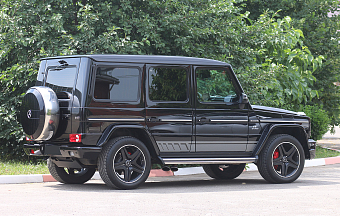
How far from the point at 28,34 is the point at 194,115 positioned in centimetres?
527

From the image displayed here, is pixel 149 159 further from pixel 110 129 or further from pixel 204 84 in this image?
pixel 204 84

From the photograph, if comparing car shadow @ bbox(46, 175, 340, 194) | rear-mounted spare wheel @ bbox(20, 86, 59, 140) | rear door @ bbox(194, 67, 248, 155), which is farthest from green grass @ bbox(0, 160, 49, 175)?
rear door @ bbox(194, 67, 248, 155)

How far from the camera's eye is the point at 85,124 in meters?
7.57

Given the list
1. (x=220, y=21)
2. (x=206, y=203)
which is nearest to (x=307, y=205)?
(x=206, y=203)

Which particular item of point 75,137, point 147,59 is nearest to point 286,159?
point 147,59

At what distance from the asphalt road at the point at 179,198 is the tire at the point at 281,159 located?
0.61 feet

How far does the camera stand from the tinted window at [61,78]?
795 centimetres

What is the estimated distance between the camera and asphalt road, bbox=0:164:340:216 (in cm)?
608

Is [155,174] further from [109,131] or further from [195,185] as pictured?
[109,131]

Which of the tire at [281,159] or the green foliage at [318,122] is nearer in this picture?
the tire at [281,159]

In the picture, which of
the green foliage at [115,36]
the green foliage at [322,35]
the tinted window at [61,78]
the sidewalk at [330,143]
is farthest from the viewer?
the green foliage at [322,35]

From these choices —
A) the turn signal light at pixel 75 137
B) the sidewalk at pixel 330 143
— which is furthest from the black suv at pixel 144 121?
the sidewalk at pixel 330 143

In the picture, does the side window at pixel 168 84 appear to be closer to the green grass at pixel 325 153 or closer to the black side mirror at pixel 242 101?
the black side mirror at pixel 242 101

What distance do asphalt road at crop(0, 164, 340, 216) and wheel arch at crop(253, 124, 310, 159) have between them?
0.65 m
